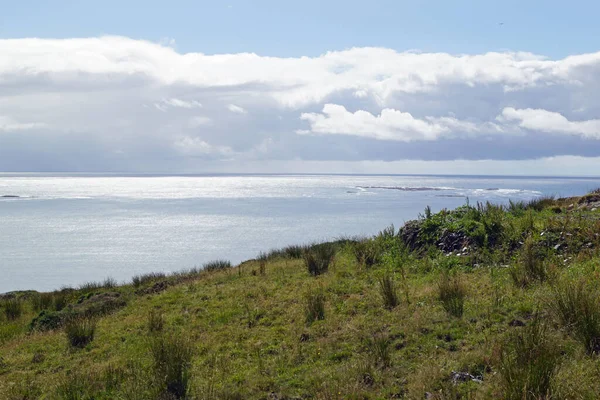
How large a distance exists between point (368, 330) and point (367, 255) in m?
6.80

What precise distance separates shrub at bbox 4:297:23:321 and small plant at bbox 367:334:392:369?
1381 centimetres

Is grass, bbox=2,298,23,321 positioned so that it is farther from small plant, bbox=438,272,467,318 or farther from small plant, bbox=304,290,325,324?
small plant, bbox=438,272,467,318

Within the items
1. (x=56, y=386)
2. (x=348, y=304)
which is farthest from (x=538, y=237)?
(x=56, y=386)

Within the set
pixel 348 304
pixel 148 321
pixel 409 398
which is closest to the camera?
pixel 409 398

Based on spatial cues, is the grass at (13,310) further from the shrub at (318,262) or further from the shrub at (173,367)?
the shrub at (173,367)

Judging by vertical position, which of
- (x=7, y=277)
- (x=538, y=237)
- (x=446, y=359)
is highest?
(x=538, y=237)

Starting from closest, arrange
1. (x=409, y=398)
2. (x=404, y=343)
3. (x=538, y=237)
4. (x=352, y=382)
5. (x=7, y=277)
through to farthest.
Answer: (x=409, y=398), (x=352, y=382), (x=404, y=343), (x=538, y=237), (x=7, y=277)

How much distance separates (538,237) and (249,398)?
9115 mm

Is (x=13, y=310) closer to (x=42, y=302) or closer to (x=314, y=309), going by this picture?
(x=42, y=302)

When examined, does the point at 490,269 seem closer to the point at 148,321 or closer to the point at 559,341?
the point at 559,341

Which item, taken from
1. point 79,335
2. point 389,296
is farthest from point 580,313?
point 79,335

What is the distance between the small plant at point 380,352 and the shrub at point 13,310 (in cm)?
1381

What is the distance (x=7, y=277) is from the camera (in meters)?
36.8

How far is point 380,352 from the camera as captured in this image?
7414 millimetres
